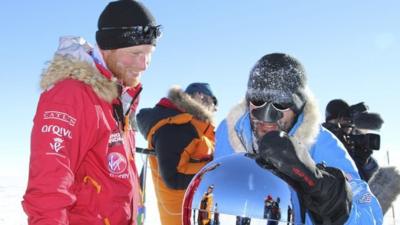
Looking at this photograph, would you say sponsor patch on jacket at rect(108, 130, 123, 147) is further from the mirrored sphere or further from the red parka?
the mirrored sphere

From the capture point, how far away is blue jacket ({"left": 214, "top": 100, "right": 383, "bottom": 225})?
2168 mm

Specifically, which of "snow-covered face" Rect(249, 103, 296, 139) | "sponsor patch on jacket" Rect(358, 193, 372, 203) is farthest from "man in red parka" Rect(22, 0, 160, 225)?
"sponsor patch on jacket" Rect(358, 193, 372, 203)

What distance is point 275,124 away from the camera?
2.15m

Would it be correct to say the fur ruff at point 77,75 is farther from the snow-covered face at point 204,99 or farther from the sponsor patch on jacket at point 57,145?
the snow-covered face at point 204,99

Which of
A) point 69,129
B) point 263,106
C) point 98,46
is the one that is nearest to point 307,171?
point 263,106

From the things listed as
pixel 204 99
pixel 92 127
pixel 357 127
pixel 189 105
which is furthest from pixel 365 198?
pixel 357 127

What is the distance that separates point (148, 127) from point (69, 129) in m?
2.46

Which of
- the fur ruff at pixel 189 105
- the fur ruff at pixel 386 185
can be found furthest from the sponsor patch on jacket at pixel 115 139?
the fur ruff at pixel 386 185

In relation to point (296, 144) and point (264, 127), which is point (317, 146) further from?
point (296, 144)

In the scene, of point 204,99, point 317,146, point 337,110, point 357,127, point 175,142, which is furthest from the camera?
point 337,110

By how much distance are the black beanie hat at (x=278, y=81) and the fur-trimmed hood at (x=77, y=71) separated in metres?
0.71

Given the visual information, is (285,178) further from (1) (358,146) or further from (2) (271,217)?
(1) (358,146)

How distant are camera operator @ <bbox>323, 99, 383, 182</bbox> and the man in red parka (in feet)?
10.3

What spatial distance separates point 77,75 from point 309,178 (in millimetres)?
1205
